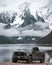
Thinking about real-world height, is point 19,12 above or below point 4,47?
above

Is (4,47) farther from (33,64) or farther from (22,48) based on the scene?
(33,64)

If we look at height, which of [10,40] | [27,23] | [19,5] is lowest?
[10,40]

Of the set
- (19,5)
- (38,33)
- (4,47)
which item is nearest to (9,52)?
(4,47)

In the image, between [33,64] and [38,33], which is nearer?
[33,64]

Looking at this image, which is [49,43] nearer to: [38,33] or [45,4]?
[38,33]

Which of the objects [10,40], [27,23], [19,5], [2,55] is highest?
[19,5]

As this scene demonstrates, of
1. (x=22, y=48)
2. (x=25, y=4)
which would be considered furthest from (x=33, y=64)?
(x=25, y=4)

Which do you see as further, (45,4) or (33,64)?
(45,4)
